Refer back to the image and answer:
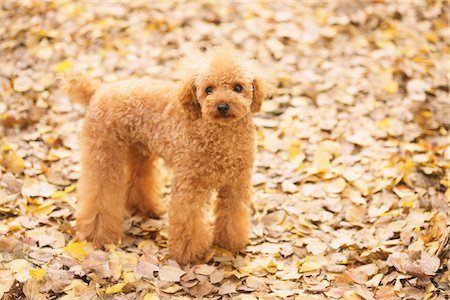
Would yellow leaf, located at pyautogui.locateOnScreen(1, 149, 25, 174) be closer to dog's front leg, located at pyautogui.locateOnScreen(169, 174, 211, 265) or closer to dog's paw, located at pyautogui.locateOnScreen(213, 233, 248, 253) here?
dog's front leg, located at pyautogui.locateOnScreen(169, 174, 211, 265)

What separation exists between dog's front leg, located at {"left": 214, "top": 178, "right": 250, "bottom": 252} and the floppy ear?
541mm

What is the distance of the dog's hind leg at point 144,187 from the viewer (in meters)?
3.93

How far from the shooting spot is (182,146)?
3.26 metres

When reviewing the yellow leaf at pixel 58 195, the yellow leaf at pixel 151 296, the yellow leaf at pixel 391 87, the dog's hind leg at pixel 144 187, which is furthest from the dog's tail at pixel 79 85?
the yellow leaf at pixel 391 87

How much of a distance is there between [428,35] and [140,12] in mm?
3197

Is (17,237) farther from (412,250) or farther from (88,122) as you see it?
(412,250)

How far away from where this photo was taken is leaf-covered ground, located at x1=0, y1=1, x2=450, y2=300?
322 centimetres

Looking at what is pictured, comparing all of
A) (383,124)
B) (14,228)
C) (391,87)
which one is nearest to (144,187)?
(14,228)

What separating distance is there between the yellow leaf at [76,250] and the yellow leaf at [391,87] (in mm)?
3136

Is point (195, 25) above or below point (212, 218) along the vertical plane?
above

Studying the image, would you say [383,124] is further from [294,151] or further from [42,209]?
[42,209]

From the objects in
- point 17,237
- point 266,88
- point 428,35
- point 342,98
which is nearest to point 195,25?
point 342,98

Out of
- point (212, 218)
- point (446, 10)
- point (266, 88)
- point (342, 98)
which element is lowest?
point (212, 218)

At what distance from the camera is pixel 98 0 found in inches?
248
